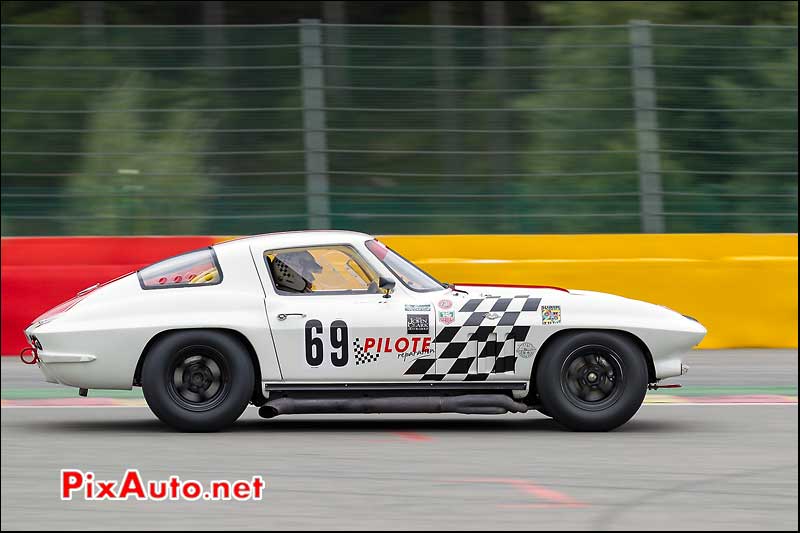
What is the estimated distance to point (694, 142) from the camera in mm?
13594

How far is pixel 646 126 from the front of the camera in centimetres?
1367

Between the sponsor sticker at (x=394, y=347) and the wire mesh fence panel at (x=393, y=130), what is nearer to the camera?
the sponsor sticker at (x=394, y=347)

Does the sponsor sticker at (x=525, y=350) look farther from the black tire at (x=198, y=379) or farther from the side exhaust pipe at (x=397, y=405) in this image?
the black tire at (x=198, y=379)

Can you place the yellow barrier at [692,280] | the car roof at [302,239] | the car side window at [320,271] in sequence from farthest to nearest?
the yellow barrier at [692,280] → the car roof at [302,239] → the car side window at [320,271]

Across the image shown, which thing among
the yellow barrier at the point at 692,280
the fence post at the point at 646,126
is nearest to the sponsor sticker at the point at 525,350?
the yellow barrier at the point at 692,280

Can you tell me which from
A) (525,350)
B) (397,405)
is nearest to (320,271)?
(397,405)

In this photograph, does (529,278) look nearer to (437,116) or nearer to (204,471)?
(437,116)

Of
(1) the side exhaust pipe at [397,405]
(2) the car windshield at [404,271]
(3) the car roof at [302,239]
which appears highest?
(3) the car roof at [302,239]

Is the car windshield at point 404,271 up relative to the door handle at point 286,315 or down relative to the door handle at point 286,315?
up

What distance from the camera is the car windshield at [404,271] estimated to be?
813cm

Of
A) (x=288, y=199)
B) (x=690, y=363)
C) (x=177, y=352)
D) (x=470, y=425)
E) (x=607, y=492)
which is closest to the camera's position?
(x=607, y=492)

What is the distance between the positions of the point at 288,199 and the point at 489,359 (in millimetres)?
5899

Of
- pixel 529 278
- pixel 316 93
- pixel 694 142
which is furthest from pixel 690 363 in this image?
pixel 316 93

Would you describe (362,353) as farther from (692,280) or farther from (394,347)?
(692,280)
